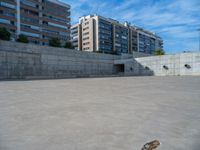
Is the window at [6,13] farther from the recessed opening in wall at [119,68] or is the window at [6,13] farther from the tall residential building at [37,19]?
the recessed opening in wall at [119,68]

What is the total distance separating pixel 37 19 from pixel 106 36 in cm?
3442

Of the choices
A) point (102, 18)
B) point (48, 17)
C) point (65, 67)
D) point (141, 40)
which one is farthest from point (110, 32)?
point (65, 67)

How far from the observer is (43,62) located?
23594 millimetres

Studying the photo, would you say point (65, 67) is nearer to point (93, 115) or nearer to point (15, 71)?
point (15, 71)

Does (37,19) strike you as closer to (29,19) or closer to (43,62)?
(29,19)

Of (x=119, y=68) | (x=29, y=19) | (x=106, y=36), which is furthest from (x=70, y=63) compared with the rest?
(x=106, y=36)

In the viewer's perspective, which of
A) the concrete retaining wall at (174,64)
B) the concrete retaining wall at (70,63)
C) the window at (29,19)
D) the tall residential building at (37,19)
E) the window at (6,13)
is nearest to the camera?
the concrete retaining wall at (70,63)

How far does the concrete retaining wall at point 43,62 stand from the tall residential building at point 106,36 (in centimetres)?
3720

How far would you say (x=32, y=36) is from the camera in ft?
151

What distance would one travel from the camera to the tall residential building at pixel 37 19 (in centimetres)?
4178

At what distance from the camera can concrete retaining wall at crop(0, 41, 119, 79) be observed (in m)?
20.5

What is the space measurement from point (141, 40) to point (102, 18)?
28.2 metres

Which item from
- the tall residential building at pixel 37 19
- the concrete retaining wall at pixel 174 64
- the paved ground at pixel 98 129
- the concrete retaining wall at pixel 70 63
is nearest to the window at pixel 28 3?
the tall residential building at pixel 37 19

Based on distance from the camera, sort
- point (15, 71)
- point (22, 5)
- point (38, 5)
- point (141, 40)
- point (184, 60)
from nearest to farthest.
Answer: point (15, 71)
point (184, 60)
point (22, 5)
point (38, 5)
point (141, 40)
